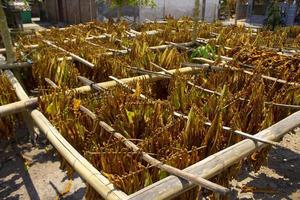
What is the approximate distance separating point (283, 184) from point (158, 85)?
8.77 ft

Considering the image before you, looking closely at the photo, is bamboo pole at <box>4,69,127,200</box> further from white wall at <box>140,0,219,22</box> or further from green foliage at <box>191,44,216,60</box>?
white wall at <box>140,0,219,22</box>

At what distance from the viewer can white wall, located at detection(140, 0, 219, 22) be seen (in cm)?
2159

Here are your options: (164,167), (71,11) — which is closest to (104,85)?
(164,167)

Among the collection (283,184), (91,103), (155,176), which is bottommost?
(283,184)

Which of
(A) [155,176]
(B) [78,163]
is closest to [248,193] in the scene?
(A) [155,176]

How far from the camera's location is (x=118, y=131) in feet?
10.2

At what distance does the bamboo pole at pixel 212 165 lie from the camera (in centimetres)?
219

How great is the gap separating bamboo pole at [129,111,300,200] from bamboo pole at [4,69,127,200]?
220mm

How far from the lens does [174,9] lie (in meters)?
22.9

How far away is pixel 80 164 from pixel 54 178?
8.57 ft

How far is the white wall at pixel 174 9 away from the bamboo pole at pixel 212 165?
62.4 feet

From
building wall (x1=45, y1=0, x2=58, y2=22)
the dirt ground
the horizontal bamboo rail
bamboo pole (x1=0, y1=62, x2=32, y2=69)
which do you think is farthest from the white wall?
the horizontal bamboo rail

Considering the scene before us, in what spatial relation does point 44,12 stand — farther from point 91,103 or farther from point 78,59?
point 91,103

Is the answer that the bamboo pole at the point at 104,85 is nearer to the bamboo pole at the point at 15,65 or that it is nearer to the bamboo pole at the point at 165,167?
the bamboo pole at the point at 165,167
